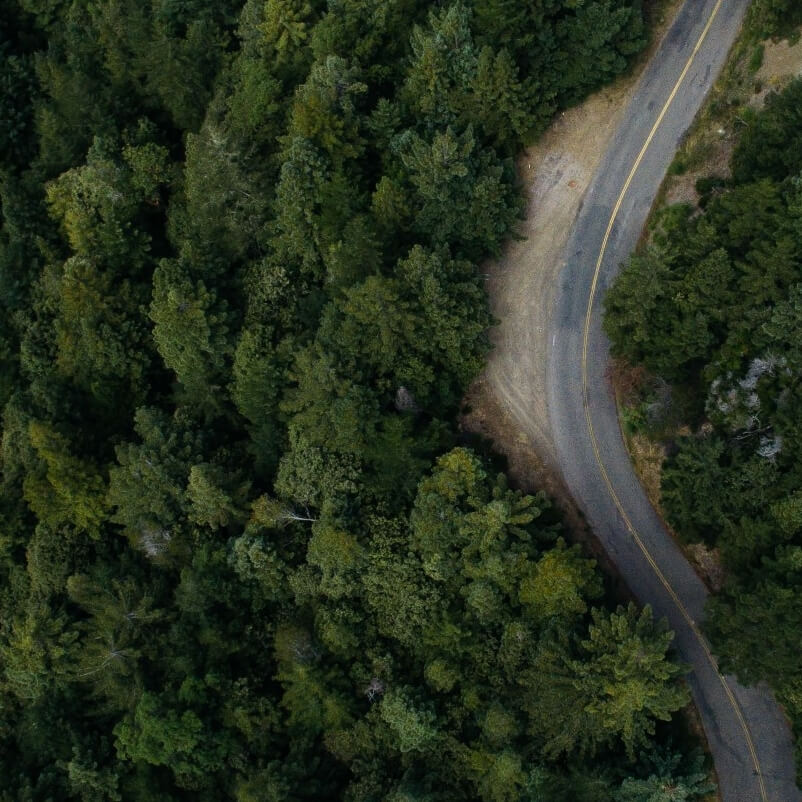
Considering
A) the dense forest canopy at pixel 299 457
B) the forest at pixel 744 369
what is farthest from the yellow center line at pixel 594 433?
the forest at pixel 744 369

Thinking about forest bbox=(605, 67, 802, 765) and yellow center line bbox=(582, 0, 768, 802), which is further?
yellow center line bbox=(582, 0, 768, 802)

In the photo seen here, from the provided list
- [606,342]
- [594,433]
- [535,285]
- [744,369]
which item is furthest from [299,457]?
[744,369]

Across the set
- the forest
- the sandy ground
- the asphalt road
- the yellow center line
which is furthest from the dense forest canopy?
the forest

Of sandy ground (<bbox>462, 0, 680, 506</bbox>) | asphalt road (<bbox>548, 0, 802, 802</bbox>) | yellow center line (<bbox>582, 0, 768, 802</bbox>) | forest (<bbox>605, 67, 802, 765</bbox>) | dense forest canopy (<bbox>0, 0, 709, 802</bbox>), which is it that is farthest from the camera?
sandy ground (<bbox>462, 0, 680, 506</bbox>)

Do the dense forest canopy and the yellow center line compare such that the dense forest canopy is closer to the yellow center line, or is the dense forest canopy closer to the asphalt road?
the asphalt road

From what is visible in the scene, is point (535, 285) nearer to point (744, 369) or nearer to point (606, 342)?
point (606, 342)

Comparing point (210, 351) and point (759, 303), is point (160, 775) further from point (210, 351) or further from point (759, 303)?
point (759, 303)
